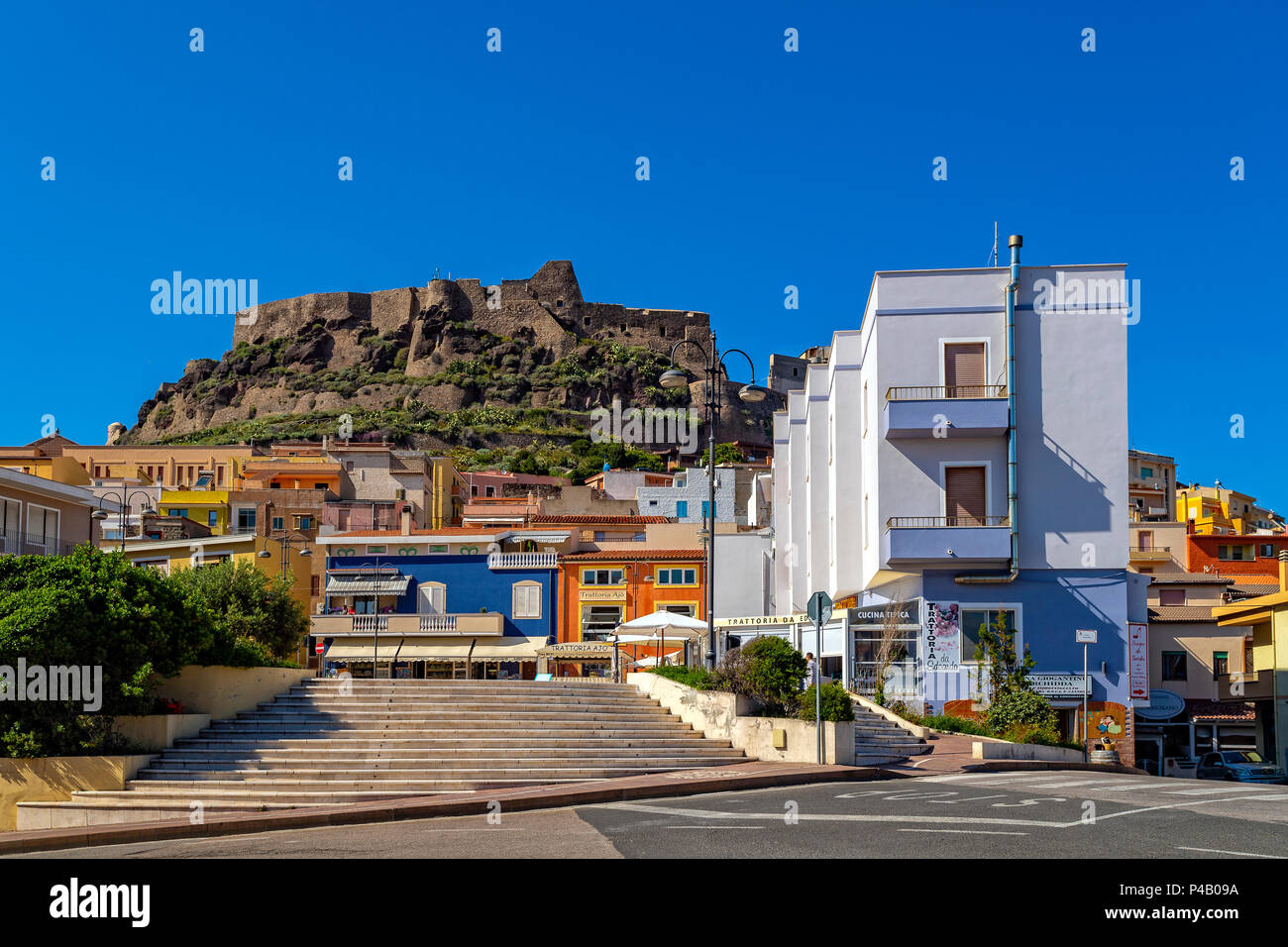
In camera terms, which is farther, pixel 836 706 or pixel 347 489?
pixel 347 489

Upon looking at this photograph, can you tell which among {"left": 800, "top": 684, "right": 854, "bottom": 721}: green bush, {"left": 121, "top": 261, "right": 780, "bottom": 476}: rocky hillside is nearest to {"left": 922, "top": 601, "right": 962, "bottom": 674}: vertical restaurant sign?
{"left": 800, "top": 684, "right": 854, "bottom": 721}: green bush

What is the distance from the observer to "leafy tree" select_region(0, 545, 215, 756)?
1917 centimetres

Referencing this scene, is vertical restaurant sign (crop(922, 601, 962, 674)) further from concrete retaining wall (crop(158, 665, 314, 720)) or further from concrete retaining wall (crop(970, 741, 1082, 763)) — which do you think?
concrete retaining wall (crop(158, 665, 314, 720))

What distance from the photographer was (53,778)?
19125mm

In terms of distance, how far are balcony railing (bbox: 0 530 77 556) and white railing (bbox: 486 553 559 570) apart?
46.1 ft

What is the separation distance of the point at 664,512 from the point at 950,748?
46.4 meters

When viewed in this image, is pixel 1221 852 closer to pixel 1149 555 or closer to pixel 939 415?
pixel 939 415

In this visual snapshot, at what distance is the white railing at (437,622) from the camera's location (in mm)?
41094

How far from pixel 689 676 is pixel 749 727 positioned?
311 cm

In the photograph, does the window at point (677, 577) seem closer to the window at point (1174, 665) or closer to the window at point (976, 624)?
the window at point (976, 624)

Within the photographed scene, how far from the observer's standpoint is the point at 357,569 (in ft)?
149

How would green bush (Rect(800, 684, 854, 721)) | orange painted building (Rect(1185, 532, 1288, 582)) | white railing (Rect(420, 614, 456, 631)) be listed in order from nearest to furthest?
green bush (Rect(800, 684, 854, 721)) → white railing (Rect(420, 614, 456, 631)) → orange painted building (Rect(1185, 532, 1288, 582))
